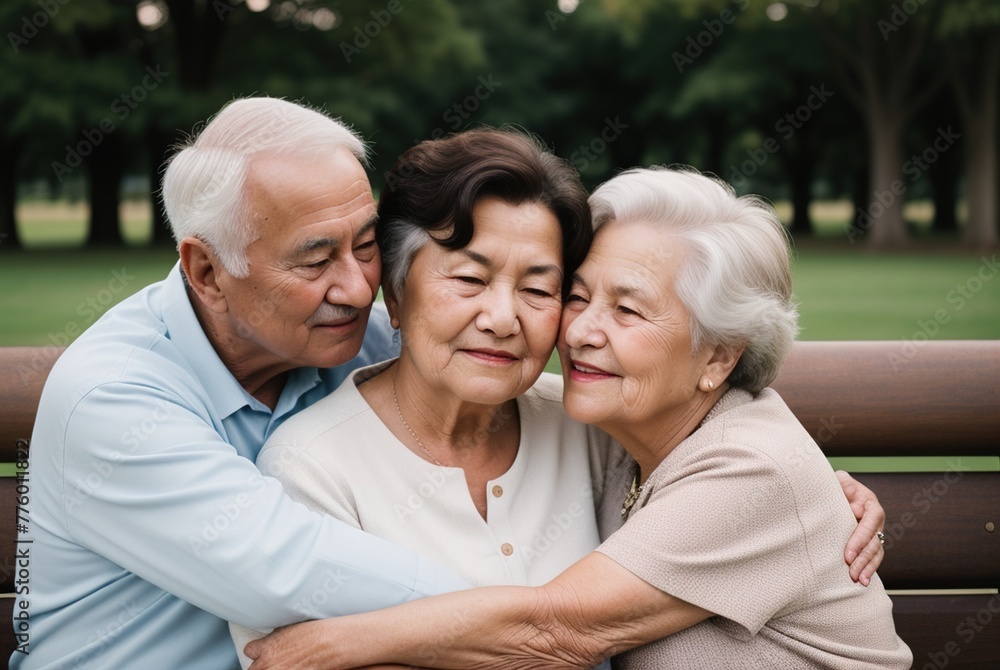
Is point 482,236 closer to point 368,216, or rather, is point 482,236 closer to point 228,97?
point 368,216

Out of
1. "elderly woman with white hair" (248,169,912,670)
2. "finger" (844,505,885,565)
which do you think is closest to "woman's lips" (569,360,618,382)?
"elderly woman with white hair" (248,169,912,670)

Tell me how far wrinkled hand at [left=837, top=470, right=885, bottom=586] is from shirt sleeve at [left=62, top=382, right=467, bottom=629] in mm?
999

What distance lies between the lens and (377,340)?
333cm

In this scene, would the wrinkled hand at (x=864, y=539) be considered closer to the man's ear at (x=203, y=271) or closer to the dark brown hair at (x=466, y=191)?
the dark brown hair at (x=466, y=191)

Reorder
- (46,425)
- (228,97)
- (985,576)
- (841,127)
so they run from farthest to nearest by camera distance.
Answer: (841,127) → (228,97) → (985,576) → (46,425)

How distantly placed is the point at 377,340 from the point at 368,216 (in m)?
0.63

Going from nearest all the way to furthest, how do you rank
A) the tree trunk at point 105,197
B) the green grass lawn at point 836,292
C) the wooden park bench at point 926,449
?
the wooden park bench at point 926,449
the green grass lawn at point 836,292
the tree trunk at point 105,197

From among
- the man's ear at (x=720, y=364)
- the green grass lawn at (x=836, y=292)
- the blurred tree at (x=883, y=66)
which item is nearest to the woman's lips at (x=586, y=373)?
the man's ear at (x=720, y=364)

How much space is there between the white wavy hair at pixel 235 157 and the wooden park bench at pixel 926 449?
71 centimetres

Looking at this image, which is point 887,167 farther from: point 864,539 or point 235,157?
point 235,157

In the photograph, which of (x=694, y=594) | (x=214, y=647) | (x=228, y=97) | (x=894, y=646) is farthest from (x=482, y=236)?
(x=228, y=97)

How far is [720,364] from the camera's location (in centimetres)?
280

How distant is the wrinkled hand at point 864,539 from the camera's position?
8.64ft

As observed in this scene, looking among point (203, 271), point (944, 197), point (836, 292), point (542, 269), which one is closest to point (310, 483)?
point (203, 271)
